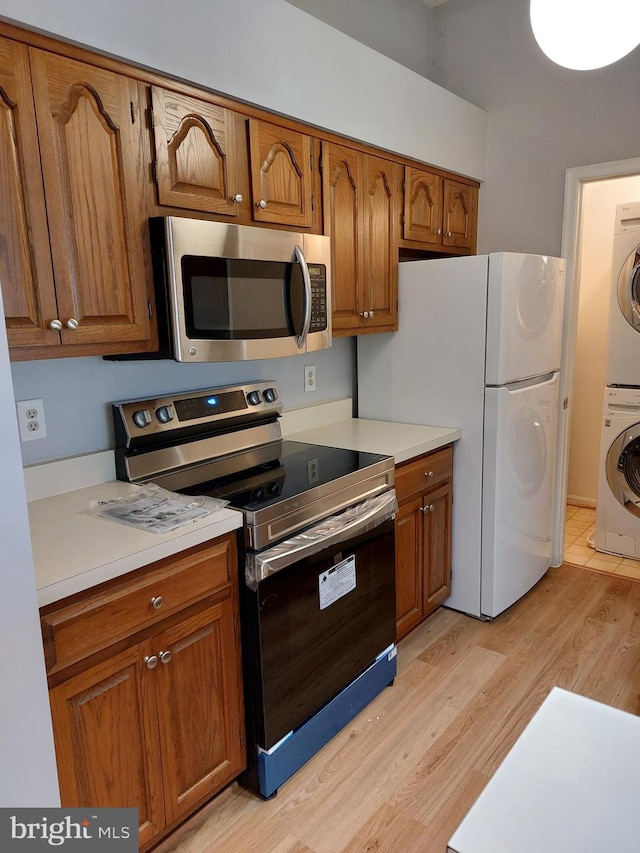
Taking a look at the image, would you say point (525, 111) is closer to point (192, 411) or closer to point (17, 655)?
point (192, 411)

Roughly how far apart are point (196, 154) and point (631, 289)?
2462 mm

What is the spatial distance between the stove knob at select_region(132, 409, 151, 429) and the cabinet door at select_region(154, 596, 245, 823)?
A: 2.09 feet

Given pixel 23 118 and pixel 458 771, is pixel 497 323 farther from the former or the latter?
pixel 23 118

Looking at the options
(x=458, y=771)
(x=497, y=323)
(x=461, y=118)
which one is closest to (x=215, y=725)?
(x=458, y=771)

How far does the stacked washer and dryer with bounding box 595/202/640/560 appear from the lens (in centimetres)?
315

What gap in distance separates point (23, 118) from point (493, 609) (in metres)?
2.50

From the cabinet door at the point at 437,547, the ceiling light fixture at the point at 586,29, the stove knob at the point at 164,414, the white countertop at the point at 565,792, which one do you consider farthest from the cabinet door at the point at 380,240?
the white countertop at the point at 565,792

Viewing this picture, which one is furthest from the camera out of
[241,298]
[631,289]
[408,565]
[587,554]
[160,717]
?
[587,554]

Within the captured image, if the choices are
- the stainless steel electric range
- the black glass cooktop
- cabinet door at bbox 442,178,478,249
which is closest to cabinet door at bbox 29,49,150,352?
the stainless steel electric range

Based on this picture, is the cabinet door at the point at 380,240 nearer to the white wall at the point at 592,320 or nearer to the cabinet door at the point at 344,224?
the cabinet door at the point at 344,224

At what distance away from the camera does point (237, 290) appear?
6.07 ft

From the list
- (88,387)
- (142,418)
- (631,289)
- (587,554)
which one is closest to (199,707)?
(142,418)

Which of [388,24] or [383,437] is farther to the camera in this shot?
[388,24]

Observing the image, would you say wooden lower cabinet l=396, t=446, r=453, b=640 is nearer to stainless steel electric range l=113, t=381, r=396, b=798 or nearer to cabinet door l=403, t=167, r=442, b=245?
stainless steel electric range l=113, t=381, r=396, b=798
